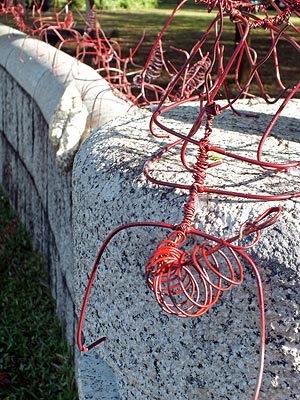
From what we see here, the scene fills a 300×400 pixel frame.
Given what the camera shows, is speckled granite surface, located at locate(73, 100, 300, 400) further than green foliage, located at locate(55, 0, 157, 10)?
No

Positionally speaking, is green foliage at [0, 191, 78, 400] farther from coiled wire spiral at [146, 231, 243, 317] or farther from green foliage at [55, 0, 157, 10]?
green foliage at [55, 0, 157, 10]

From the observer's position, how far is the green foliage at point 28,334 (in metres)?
3.96

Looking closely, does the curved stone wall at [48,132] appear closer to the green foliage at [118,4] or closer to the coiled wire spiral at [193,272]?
the coiled wire spiral at [193,272]

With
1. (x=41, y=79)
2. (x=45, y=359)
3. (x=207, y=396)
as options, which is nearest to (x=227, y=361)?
(x=207, y=396)

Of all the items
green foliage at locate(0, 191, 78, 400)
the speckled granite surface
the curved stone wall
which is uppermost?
the speckled granite surface

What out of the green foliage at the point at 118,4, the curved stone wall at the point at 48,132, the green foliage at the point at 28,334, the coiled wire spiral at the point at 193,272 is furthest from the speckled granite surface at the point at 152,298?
the green foliage at the point at 118,4

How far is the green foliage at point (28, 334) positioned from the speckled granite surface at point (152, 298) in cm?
175

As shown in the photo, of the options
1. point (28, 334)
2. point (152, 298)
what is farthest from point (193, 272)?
point (28, 334)

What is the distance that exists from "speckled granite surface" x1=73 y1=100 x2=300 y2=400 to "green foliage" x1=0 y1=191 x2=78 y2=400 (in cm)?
175

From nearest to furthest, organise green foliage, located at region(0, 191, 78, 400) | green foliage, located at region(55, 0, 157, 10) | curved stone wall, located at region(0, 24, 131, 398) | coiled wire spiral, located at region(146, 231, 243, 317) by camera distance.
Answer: coiled wire spiral, located at region(146, 231, 243, 317), curved stone wall, located at region(0, 24, 131, 398), green foliage, located at region(0, 191, 78, 400), green foliage, located at region(55, 0, 157, 10)

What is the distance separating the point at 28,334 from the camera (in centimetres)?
449

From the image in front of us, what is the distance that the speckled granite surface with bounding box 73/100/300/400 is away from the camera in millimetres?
1669

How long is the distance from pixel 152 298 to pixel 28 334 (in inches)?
109

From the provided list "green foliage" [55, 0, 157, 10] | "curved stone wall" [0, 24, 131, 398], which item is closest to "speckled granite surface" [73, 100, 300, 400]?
"curved stone wall" [0, 24, 131, 398]
